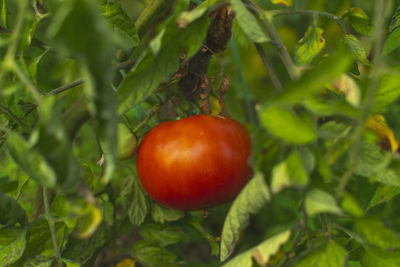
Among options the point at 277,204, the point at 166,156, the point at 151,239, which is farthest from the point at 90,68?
the point at 277,204

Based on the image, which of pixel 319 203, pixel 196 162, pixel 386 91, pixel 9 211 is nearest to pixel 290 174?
pixel 319 203

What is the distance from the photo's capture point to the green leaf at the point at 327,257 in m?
0.45

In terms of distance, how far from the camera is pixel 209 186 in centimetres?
63

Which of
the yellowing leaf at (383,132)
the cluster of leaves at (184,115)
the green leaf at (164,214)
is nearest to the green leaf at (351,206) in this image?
the cluster of leaves at (184,115)

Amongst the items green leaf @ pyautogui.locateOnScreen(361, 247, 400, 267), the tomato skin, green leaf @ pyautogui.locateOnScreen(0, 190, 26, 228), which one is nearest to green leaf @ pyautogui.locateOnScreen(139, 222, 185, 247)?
the tomato skin

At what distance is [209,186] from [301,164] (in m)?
0.25

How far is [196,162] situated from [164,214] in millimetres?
202

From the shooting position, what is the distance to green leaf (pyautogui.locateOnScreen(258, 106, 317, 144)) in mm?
371

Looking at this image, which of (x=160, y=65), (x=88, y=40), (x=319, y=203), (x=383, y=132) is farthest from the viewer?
(x=383, y=132)

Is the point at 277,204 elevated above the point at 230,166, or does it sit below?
below

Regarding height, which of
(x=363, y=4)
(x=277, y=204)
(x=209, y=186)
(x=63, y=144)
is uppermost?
(x=63, y=144)

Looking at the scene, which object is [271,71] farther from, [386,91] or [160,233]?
[160,233]

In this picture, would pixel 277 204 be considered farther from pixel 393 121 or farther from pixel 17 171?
pixel 17 171

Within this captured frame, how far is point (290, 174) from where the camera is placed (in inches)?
15.6
